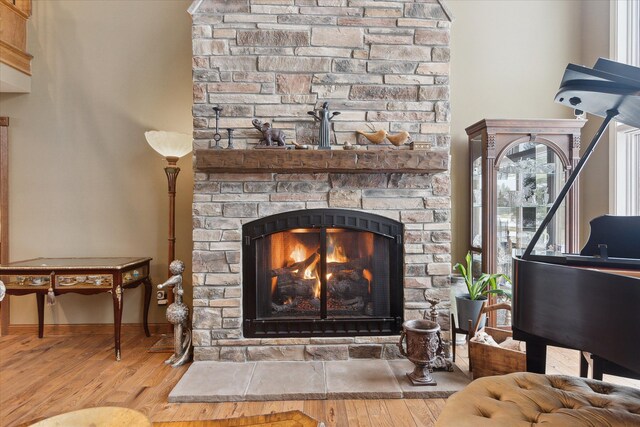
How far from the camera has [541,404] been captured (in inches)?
51.1

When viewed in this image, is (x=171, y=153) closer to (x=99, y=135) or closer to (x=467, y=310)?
(x=99, y=135)

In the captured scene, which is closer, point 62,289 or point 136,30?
point 62,289

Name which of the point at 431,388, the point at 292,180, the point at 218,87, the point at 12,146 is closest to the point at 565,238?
the point at 431,388

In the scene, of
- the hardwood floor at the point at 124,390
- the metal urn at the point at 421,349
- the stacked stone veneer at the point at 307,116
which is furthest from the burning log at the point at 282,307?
the metal urn at the point at 421,349

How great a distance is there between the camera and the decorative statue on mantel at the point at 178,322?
2.76 m

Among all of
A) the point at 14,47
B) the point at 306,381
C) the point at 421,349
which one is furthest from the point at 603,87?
the point at 14,47

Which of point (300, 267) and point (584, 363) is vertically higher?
point (300, 267)

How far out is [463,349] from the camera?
118 inches

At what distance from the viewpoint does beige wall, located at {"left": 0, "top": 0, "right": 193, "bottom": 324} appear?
132 inches

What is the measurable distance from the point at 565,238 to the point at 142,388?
3459mm

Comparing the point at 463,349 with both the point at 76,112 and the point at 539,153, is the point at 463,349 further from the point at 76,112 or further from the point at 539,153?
the point at 76,112

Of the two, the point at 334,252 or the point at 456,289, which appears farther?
the point at 456,289

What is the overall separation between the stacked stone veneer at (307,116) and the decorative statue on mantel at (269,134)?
132mm

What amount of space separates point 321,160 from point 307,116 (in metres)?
0.44
